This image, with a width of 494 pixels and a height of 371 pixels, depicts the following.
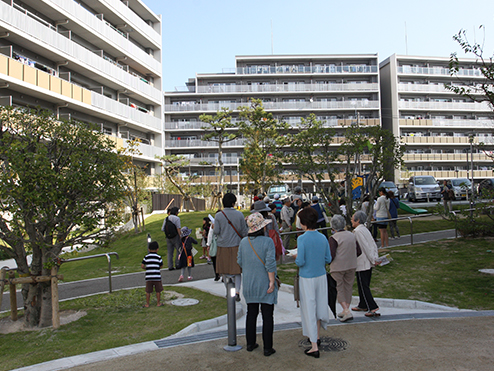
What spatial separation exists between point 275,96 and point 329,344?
53188 millimetres

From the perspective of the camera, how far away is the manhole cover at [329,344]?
5120mm

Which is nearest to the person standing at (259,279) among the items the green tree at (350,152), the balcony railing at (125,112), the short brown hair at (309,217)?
the short brown hair at (309,217)

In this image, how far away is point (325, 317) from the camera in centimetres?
510

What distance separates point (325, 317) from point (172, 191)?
3186cm

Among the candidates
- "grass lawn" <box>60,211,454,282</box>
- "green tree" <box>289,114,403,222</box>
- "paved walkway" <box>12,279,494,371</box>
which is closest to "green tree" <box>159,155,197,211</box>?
"grass lawn" <box>60,211,454,282</box>

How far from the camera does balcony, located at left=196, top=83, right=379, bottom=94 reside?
5559 cm

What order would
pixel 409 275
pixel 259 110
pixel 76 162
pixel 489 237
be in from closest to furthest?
pixel 76 162 < pixel 409 275 < pixel 489 237 < pixel 259 110

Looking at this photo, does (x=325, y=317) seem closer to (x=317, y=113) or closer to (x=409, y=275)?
(x=409, y=275)

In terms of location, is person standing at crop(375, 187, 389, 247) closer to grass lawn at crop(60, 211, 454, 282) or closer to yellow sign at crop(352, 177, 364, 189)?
yellow sign at crop(352, 177, 364, 189)

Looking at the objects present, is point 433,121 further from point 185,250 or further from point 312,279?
point 312,279

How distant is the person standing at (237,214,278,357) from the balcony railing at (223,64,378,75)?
2128 inches

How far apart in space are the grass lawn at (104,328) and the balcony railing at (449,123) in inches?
2063

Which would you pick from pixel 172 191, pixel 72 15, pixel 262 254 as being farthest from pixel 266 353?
pixel 172 191

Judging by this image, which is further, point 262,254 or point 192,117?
point 192,117
